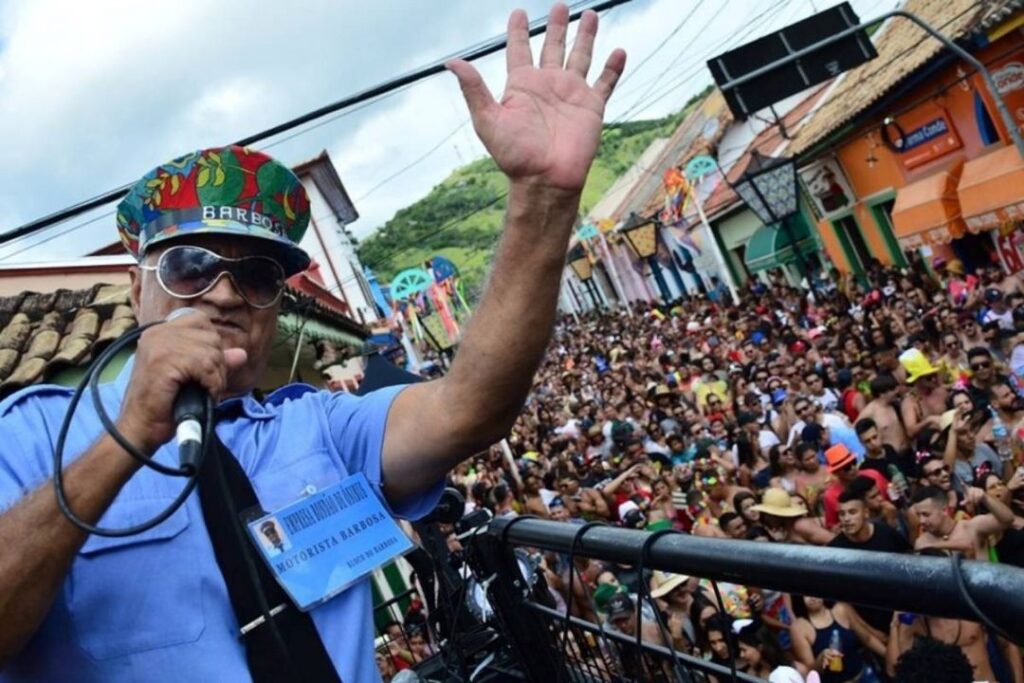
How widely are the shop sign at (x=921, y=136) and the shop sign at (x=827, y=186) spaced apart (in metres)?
2.99

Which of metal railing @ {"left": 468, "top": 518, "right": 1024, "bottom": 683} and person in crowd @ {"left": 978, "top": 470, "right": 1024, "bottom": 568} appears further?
person in crowd @ {"left": 978, "top": 470, "right": 1024, "bottom": 568}

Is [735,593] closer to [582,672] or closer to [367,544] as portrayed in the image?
[582,672]

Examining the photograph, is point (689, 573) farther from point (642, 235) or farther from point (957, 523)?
point (642, 235)

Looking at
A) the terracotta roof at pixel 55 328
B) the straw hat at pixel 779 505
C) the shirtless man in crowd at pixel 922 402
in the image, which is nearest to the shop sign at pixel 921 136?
the shirtless man in crowd at pixel 922 402

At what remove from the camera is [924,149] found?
1800 centimetres

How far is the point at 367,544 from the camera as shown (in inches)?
66.5

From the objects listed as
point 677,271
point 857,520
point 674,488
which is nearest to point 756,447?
point 674,488

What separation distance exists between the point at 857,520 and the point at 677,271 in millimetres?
33725

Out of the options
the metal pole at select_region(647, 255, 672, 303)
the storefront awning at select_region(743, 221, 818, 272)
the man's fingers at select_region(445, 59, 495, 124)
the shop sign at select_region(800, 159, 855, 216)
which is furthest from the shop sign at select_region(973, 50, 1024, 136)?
Result: the metal pole at select_region(647, 255, 672, 303)

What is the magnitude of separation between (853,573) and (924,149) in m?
18.8

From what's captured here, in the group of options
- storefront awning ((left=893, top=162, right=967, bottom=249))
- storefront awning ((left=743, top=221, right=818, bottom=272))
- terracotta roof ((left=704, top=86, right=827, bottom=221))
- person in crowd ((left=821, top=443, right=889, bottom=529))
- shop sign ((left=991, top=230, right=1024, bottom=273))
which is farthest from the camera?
terracotta roof ((left=704, top=86, right=827, bottom=221))

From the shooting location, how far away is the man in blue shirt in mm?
1220

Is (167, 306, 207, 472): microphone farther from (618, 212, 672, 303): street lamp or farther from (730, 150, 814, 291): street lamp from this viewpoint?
(618, 212, 672, 303): street lamp

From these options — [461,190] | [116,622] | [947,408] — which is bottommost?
[947,408]
